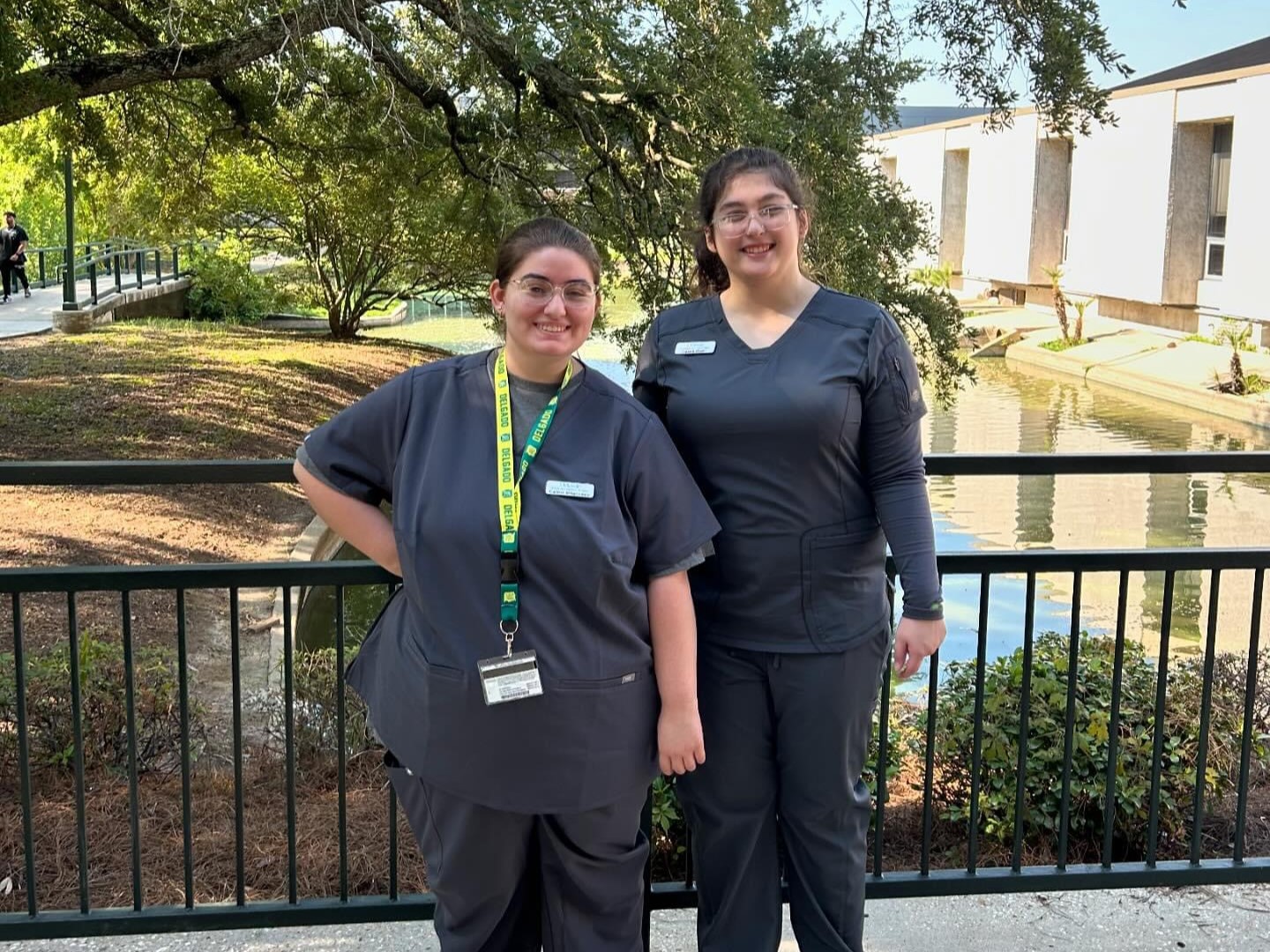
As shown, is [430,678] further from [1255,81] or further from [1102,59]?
[1255,81]

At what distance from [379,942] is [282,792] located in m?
2.25

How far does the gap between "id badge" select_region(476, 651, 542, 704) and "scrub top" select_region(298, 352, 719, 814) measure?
0.03m

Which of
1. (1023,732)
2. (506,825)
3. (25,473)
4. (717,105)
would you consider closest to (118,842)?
(25,473)

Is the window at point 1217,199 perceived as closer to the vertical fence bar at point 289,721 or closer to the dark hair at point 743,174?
the dark hair at point 743,174

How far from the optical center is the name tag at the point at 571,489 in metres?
2.06

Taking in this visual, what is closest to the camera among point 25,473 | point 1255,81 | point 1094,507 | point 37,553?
point 25,473

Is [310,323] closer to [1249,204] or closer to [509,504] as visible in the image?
[1249,204]

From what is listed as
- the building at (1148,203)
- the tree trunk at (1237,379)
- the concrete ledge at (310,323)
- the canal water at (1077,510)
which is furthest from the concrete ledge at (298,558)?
the concrete ledge at (310,323)

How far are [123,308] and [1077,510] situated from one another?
1995 cm

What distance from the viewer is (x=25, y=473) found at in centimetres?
258

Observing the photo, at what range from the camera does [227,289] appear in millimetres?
30578

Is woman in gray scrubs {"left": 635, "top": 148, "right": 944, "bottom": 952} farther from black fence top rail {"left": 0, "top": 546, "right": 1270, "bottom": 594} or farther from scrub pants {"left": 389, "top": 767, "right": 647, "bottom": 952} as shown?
black fence top rail {"left": 0, "top": 546, "right": 1270, "bottom": 594}

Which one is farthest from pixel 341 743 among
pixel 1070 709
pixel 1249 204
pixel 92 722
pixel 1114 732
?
pixel 1249 204

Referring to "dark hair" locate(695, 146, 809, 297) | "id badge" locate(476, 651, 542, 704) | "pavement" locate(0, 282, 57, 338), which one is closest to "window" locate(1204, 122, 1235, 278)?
"pavement" locate(0, 282, 57, 338)
